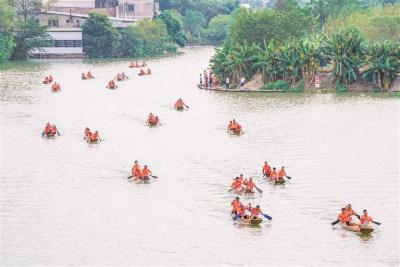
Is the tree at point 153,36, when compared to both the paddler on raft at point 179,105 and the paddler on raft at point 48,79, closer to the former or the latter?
the paddler on raft at point 48,79

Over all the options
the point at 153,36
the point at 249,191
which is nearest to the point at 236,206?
the point at 249,191

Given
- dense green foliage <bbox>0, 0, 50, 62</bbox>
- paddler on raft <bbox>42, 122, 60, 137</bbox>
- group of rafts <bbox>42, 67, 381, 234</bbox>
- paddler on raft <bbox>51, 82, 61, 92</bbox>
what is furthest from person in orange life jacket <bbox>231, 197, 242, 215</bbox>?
dense green foliage <bbox>0, 0, 50, 62</bbox>

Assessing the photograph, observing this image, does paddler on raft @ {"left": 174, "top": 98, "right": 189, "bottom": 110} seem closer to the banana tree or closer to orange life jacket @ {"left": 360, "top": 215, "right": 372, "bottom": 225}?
the banana tree

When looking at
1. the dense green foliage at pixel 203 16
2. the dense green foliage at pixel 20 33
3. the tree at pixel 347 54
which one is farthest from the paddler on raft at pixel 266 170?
the dense green foliage at pixel 203 16

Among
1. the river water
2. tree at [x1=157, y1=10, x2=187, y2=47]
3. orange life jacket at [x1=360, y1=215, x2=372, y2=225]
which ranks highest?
tree at [x1=157, y1=10, x2=187, y2=47]

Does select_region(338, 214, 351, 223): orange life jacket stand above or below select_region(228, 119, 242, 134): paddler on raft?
below

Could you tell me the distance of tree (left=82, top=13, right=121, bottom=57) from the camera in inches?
5064

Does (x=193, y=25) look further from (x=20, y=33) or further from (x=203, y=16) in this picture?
(x=20, y=33)

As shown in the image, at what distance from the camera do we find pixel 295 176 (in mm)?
49750

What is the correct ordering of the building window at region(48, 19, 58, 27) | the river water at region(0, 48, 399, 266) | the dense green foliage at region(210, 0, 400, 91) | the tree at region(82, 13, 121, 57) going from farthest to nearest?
the building window at region(48, 19, 58, 27), the tree at region(82, 13, 121, 57), the dense green foliage at region(210, 0, 400, 91), the river water at region(0, 48, 399, 266)

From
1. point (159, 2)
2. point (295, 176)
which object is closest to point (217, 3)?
point (159, 2)

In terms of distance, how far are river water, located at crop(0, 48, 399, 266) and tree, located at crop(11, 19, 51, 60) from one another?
4260 cm

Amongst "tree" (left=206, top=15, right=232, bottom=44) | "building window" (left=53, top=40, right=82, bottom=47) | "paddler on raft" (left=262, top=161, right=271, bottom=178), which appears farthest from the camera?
"tree" (left=206, top=15, right=232, bottom=44)

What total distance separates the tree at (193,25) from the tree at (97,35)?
43.1m
